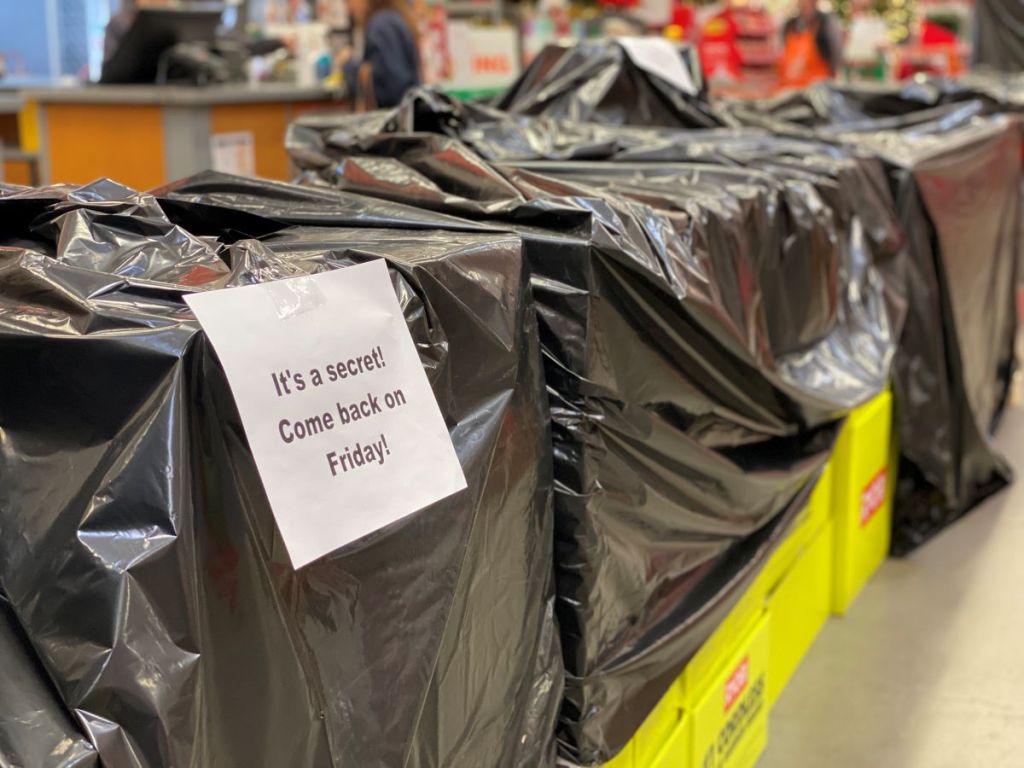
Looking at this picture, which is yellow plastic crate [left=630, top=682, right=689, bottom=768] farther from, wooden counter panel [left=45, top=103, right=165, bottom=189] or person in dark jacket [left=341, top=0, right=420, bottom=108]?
person in dark jacket [left=341, top=0, right=420, bottom=108]

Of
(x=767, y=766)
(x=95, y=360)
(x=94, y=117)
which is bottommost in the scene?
(x=767, y=766)

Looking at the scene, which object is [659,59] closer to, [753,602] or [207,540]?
[753,602]

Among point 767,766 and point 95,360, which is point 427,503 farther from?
point 767,766

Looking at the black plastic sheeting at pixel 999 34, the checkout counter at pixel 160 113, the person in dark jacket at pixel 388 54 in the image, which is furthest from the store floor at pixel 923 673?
the black plastic sheeting at pixel 999 34

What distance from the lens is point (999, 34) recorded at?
8.45 meters

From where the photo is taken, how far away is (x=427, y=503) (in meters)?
0.90

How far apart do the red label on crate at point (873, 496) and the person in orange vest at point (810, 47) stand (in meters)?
5.20

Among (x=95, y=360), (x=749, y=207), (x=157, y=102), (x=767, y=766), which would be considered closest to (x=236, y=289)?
(x=95, y=360)

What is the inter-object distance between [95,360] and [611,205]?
646mm

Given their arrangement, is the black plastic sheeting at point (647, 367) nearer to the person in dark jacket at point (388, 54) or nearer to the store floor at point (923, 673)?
the store floor at point (923, 673)

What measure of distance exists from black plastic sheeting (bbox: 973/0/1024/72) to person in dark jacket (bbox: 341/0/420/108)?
19.1 feet

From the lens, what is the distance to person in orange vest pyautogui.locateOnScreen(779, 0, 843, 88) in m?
7.06

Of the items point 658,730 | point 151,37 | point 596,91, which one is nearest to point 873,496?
point 596,91

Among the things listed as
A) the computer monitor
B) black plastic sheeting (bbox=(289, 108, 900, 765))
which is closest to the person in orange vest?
the computer monitor
